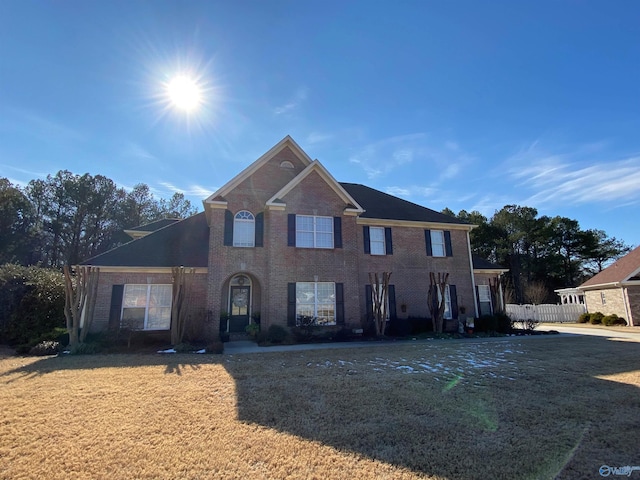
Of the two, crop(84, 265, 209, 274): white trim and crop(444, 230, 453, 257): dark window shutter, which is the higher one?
crop(444, 230, 453, 257): dark window shutter

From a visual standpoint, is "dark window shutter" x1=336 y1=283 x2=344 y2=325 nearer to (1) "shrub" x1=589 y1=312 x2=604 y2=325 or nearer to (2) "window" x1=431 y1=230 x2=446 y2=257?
(2) "window" x1=431 y1=230 x2=446 y2=257

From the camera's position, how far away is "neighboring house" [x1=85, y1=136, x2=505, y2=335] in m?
14.8

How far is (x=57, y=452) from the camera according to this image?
412 centimetres

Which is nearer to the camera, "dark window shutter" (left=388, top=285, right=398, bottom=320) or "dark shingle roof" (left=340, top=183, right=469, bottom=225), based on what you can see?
"dark window shutter" (left=388, top=285, right=398, bottom=320)

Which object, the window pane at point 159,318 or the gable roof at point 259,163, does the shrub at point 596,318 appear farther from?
the window pane at point 159,318

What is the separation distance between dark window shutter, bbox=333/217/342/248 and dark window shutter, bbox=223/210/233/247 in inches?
196

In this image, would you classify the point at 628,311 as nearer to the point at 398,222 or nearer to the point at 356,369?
the point at 398,222

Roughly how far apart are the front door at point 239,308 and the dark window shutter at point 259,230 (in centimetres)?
246

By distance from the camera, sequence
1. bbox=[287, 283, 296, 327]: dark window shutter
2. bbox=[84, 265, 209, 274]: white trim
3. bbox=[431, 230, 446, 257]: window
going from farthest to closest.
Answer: bbox=[431, 230, 446, 257]: window, bbox=[287, 283, 296, 327]: dark window shutter, bbox=[84, 265, 209, 274]: white trim

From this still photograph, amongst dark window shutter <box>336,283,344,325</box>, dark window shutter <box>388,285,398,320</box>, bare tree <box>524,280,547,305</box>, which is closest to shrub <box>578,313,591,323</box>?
bare tree <box>524,280,547,305</box>

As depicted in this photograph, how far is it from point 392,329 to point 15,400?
13.7 m

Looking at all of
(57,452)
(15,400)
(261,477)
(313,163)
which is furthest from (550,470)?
(313,163)

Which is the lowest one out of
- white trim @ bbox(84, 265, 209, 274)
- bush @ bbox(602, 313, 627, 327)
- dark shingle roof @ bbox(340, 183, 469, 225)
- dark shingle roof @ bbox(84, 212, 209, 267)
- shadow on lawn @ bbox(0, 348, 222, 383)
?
shadow on lawn @ bbox(0, 348, 222, 383)

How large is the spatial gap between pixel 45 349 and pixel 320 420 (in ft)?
39.4
